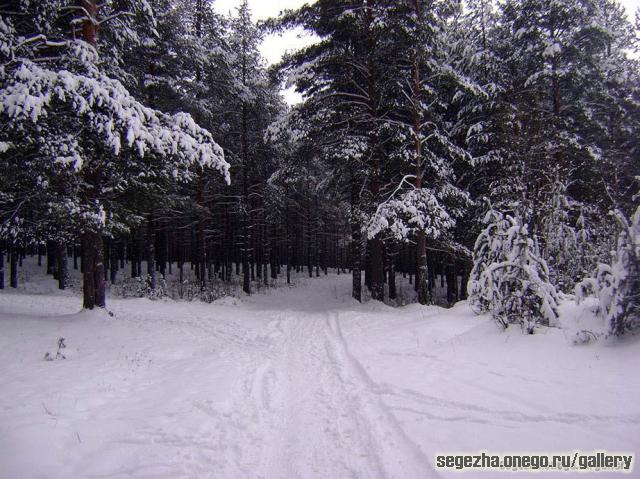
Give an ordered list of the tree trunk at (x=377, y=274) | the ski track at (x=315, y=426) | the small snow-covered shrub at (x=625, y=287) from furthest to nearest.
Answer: the tree trunk at (x=377, y=274)
the small snow-covered shrub at (x=625, y=287)
the ski track at (x=315, y=426)

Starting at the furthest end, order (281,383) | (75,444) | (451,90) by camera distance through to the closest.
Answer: (451,90) < (281,383) < (75,444)

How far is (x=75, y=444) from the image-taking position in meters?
3.46

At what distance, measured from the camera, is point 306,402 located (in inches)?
185

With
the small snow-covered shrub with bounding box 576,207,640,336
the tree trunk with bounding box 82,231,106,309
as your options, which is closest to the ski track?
the small snow-covered shrub with bounding box 576,207,640,336

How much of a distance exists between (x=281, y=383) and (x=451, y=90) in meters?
15.5

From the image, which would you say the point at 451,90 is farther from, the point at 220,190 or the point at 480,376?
the point at 220,190

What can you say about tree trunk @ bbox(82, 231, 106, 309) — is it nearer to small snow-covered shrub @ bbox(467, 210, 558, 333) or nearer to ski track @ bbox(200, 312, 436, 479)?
ski track @ bbox(200, 312, 436, 479)

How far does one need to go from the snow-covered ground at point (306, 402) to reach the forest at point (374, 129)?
131 cm

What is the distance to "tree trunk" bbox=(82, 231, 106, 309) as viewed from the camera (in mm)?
9359

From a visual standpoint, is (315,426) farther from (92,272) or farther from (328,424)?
(92,272)

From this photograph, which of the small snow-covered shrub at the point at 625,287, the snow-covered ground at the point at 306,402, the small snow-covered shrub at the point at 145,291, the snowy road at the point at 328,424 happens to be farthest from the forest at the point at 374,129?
the snowy road at the point at 328,424

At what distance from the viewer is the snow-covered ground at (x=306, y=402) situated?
10.6ft

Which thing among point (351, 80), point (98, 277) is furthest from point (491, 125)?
point (98, 277)

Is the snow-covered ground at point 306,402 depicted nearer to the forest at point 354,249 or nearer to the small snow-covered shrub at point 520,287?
the forest at point 354,249
